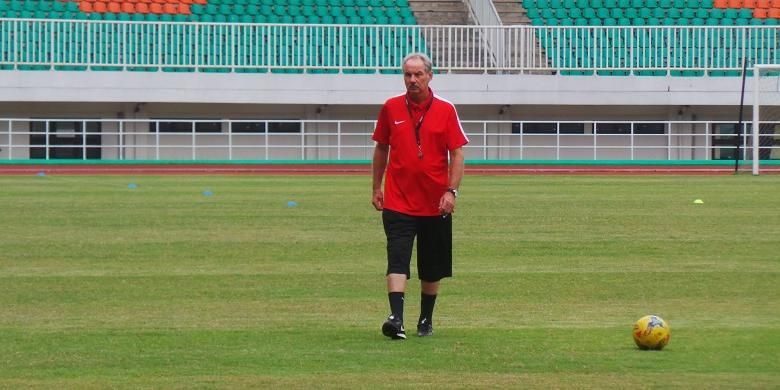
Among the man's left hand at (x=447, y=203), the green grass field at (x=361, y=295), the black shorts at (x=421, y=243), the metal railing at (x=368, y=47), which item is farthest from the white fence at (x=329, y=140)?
the man's left hand at (x=447, y=203)

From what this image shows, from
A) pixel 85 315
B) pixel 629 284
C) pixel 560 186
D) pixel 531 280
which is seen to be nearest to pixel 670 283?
pixel 629 284

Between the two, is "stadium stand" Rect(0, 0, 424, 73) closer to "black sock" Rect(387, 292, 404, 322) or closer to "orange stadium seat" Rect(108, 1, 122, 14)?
"orange stadium seat" Rect(108, 1, 122, 14)

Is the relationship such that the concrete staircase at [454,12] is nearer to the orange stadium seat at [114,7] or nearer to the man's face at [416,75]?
the orange stadium seat at [114,7]

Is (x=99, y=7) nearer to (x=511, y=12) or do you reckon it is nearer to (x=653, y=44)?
(x=511, y=12)

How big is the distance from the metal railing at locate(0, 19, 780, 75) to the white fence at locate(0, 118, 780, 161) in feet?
5.28

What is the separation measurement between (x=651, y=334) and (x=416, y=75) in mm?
2072

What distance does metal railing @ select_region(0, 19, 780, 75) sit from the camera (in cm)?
4019

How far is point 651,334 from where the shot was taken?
8.78 m

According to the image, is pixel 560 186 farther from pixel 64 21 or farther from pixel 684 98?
pixel 64 21

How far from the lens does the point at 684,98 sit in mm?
41156

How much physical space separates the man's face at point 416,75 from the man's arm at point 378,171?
54 centimetres

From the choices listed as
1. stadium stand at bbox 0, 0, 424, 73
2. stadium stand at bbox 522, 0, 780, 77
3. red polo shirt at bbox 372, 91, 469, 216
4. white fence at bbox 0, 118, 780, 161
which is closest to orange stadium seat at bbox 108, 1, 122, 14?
stadium stand at bbox 0, 0, 424, 73

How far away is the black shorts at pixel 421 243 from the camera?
31.2 ft

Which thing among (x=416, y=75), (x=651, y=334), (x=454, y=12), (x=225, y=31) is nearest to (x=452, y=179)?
(x=416, y=75)
